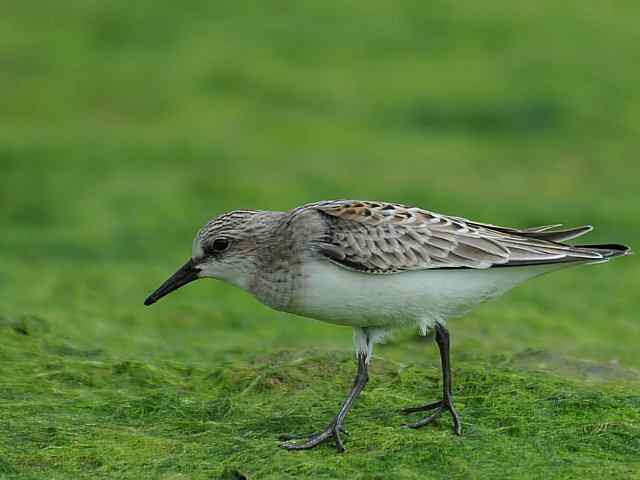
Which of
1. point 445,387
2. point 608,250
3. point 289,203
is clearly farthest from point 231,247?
point 289,203

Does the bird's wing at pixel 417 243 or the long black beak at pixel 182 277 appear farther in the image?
the long black beak at pixel 182 277

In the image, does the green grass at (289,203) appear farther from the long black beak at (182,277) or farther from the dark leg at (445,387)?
the long black beak at (182,277)

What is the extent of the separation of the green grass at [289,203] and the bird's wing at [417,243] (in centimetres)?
109

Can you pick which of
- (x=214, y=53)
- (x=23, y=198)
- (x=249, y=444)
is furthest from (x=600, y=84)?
(x=249, y=444)

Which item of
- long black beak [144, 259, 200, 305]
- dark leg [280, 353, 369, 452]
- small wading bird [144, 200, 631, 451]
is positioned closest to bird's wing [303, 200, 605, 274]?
small wading bird [144, 200, 631, 451]

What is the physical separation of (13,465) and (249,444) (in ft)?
4.80

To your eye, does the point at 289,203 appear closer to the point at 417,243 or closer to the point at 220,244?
the point at 220,244

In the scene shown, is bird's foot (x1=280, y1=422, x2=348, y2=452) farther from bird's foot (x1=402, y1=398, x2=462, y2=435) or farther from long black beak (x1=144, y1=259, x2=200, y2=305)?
long black beak (x1=144, y1=259, x2=200, y2=305)

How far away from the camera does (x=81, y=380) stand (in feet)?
29.5

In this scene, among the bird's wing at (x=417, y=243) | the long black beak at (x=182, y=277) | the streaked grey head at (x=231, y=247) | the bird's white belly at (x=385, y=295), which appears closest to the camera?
the bird's white belly at (x=385, y=295)

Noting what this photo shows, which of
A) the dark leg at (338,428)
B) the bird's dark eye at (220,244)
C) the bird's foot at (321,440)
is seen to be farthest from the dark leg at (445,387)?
the bird's dark eye at (220,244)

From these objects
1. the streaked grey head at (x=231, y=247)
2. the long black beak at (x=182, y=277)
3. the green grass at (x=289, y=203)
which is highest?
the streaked grey head at (x=231, y=247)

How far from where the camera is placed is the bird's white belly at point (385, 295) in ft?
23.5

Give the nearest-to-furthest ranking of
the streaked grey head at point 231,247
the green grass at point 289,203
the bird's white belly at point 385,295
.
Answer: the bird's white belly at point 385,295 → the green grass at point 289,203 → the streaked grey head at point 231,247
